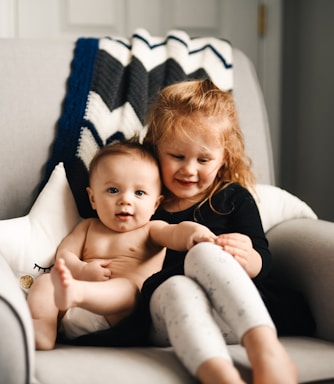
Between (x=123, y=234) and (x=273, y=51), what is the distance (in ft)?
4.40

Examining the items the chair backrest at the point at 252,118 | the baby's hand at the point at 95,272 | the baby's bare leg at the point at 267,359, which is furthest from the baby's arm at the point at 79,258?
the chair backrest at the point at 252,118

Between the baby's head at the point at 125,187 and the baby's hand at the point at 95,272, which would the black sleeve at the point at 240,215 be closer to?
the baby's head at the point at 125,187

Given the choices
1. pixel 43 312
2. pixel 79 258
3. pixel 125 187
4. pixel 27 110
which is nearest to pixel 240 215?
pixel 125 187

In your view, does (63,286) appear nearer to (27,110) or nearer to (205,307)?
(205,307)

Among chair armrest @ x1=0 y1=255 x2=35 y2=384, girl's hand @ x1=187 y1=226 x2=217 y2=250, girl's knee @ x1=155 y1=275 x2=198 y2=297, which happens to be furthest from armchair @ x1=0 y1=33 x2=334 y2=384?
girl's hand @ x1=187 y1=226 x2=217 y2=250

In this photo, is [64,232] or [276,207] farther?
[276,207]

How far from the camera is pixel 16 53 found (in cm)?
165

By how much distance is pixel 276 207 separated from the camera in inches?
65.0

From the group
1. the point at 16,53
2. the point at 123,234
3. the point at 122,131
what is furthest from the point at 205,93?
the point at 16,53

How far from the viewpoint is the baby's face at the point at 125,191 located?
4.58ft

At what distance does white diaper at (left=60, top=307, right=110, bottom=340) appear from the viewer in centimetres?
127

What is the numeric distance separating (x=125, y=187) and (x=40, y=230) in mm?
222

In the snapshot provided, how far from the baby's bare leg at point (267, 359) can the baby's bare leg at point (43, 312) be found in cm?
36

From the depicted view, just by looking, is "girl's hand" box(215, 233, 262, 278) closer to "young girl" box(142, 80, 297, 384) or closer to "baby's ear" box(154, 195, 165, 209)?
"young girl" box(142, 80, 297, 384)
